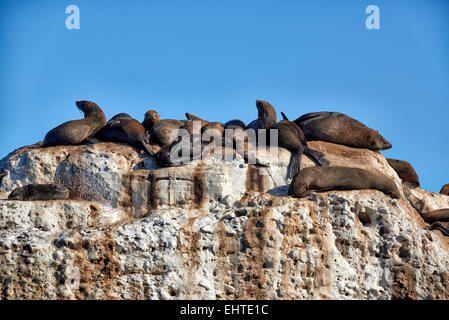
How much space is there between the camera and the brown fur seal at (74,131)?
1105 centimetres

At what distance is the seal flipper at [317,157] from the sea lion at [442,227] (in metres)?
2.10

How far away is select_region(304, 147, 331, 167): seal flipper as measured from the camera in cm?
1074

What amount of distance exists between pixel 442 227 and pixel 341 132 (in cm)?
281

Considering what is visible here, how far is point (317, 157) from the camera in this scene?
10.9 metres

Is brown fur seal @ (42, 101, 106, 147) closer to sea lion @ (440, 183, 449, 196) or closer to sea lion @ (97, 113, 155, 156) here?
sea lion @ (97, 113, 155, 156)

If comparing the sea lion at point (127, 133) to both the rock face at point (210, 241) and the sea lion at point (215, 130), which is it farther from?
the sea lion at point (215, 130)

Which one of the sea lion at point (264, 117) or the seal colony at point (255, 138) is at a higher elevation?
the sea lion at point (264, 117)

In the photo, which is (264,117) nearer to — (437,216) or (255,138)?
(255,138)

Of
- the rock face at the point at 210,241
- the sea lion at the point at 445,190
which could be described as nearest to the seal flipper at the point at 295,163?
the rock face at the point at 210,241

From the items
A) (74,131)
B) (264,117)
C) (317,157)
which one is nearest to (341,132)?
(317,157)

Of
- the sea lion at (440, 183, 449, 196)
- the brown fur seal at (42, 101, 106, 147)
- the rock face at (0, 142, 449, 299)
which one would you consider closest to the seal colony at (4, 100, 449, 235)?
the brown fur seal at (42, 101, 106, 147)
